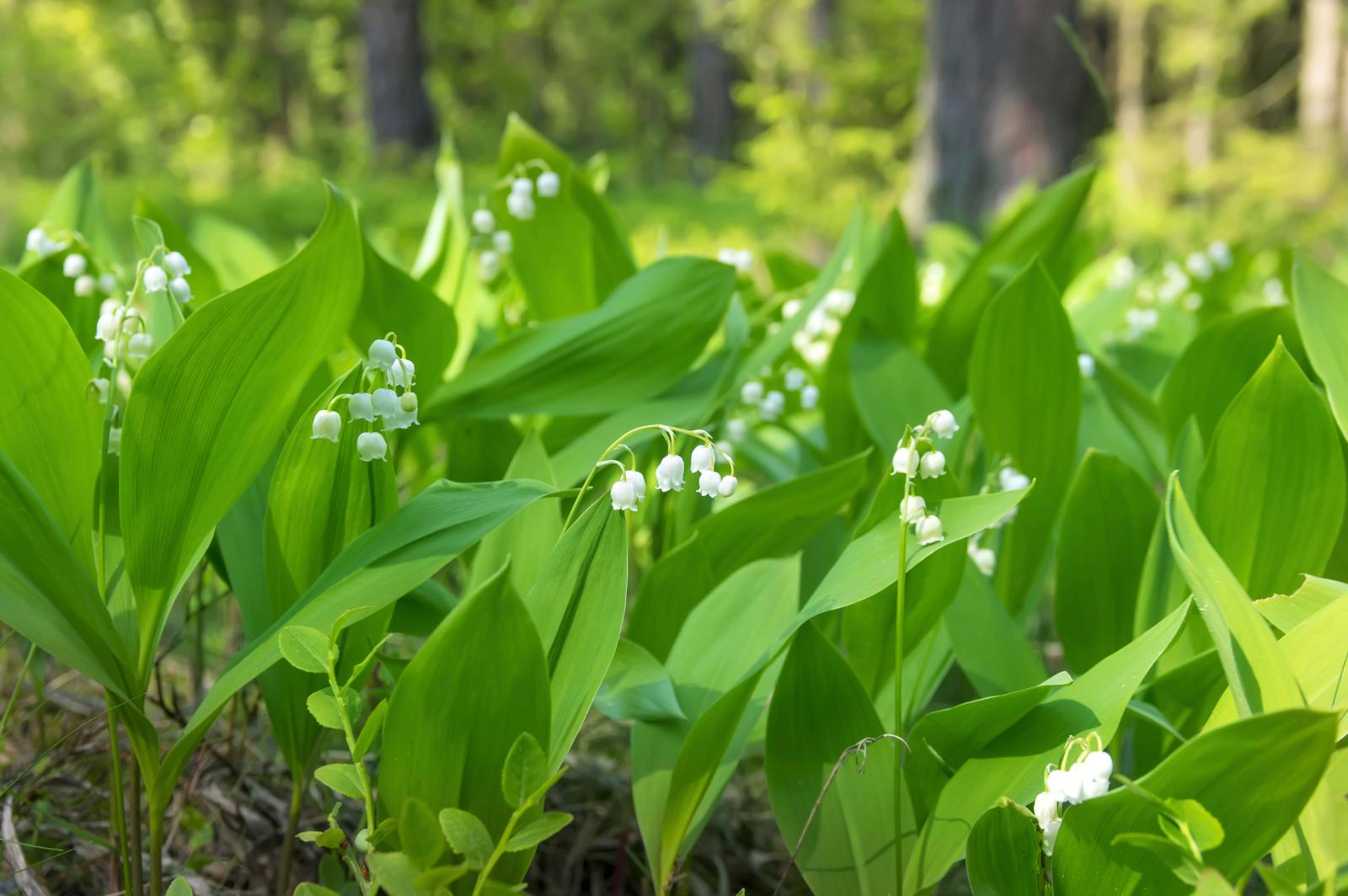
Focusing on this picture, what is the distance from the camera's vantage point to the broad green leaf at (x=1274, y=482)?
109 cm

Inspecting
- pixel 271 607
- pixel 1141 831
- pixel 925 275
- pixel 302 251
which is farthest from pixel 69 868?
pixel 925 275

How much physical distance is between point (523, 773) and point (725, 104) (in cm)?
2330

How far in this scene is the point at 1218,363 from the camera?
1433mm

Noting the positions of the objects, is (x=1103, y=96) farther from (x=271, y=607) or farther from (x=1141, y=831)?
(x=271, y=607)

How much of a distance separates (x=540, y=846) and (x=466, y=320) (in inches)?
30.7

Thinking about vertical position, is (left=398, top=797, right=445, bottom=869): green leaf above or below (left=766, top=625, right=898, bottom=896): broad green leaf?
above

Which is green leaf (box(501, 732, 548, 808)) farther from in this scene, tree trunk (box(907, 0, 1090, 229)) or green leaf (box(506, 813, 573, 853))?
tree trunk (box(907, 0, 1090, 229))

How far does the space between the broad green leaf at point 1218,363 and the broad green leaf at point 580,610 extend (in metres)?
0.88

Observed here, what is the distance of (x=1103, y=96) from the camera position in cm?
164

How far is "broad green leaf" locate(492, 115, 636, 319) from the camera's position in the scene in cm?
155

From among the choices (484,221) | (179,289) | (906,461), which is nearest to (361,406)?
(179,289)

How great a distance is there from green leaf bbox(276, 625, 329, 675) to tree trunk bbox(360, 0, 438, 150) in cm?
1214

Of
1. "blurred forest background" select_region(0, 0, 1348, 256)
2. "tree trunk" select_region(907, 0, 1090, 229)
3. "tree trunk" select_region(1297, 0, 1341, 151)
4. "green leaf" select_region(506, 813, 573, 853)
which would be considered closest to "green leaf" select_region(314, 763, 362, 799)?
"green leaf" select_region(506, 813, 573, 853)

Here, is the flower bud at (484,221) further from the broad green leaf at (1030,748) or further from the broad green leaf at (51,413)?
the broad green leaf at (1030,748)
